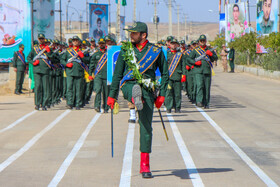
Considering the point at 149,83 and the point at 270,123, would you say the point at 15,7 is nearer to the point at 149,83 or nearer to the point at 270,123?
the point at 270,123

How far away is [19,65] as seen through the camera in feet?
85.0

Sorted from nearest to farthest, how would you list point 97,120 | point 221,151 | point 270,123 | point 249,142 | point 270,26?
1. point 221,151
2. point 249,142
3. point 270,123
4. point 97,120
5. point 270,26

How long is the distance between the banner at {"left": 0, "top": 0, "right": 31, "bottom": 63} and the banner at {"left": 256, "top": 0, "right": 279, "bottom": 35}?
1732cm

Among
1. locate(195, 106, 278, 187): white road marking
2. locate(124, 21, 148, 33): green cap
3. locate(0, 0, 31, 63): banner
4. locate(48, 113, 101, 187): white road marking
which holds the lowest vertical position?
locate(48, 113, 101, 187): white road marking

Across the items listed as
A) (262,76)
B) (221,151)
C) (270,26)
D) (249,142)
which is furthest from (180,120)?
(270,26)

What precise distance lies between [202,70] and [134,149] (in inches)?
312

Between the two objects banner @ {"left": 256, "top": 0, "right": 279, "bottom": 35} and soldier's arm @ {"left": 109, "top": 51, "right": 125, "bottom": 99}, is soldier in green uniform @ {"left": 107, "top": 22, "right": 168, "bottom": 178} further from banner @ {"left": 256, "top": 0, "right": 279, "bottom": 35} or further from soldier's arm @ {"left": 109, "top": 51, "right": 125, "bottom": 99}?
banner @ {"left": 256, "top": 0, "right": 279, "bottom": 35}

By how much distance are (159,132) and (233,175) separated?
14.5 ft

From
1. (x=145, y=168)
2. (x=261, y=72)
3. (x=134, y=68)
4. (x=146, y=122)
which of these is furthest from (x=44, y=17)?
(x=145, y=168)

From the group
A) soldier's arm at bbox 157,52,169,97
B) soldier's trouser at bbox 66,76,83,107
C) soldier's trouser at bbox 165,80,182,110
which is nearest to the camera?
soldier's arm at bbox 157,52,169,97

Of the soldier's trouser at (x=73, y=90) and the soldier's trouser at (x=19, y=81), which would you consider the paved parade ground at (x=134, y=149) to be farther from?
the soldier's trouser at (x=19, y=81)

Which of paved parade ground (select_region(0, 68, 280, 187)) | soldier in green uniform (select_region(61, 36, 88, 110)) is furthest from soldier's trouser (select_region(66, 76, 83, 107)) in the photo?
paved parade ground (select_region(0, 68, 280, 187))

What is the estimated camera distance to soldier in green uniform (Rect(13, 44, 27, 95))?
25656mm

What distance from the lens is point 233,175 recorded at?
26.8 ft
